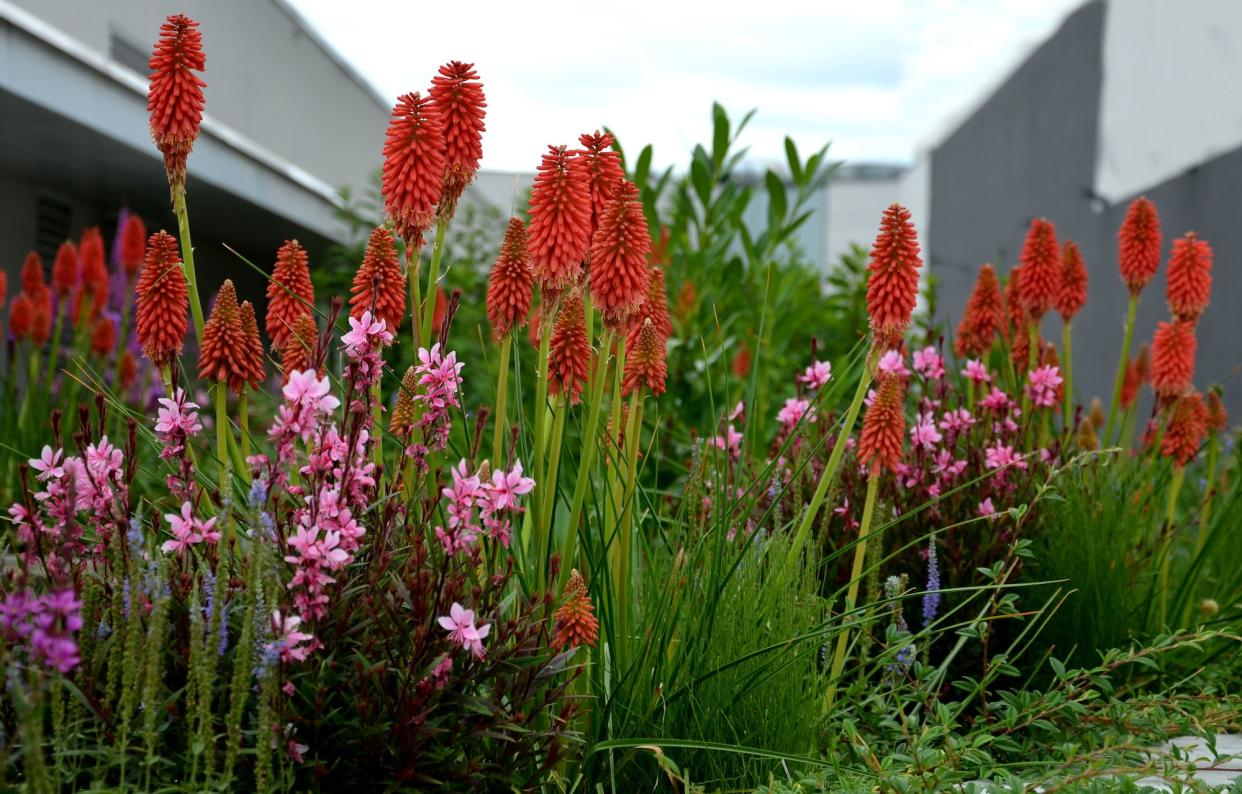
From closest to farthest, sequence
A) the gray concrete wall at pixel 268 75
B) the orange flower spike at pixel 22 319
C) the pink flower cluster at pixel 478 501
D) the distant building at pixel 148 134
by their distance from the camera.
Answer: the pink flower cluster at pixel 478 501 → the orange flower spike at pixel 22 319 → the distant building at pixel 148 134 → the gray concrete wall at pixel 268 75

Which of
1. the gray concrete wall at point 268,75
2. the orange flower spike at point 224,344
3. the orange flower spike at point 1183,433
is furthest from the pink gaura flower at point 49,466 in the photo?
the gray concrete wall at point 268,75

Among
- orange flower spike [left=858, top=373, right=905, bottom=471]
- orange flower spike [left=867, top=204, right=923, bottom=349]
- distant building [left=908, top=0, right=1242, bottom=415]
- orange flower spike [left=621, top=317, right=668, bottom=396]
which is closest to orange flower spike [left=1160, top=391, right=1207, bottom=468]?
distant building [left=908, top=0, right=1242, bottom=415]

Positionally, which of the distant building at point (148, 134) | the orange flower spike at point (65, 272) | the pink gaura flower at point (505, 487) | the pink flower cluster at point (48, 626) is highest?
the distant building at point (148, 134)

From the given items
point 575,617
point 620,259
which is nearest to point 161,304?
point 620,259

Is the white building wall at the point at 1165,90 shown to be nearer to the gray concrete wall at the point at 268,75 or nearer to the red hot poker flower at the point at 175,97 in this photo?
the red hot poker flower at the point at 175,97

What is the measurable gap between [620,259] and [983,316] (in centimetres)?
209

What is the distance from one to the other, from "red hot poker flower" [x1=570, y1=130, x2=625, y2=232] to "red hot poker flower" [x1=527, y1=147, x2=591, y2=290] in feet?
0.43

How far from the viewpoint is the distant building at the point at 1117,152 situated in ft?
27.6

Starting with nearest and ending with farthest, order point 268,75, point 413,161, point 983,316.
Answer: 1. point 413,161
2. point 983,316
3. point 268,75

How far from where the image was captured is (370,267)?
238 cm

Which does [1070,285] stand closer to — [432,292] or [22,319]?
[432,292]

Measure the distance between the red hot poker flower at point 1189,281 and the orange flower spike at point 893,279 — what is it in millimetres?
1809

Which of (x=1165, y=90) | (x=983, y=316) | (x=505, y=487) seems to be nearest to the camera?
(x=505, y=487)

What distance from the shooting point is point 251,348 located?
7.82ft
